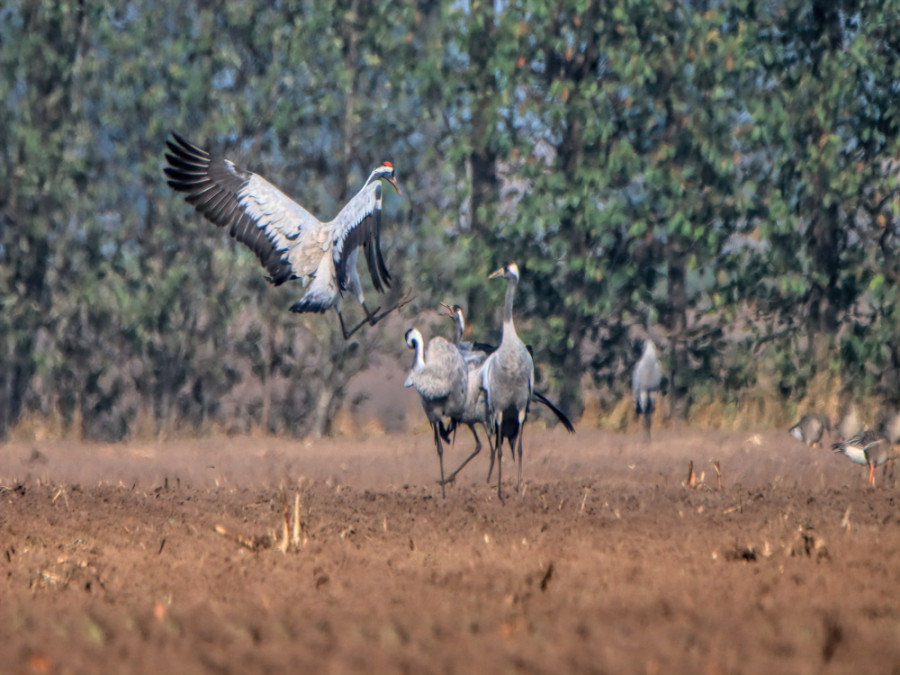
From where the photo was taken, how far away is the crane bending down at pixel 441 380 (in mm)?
10492

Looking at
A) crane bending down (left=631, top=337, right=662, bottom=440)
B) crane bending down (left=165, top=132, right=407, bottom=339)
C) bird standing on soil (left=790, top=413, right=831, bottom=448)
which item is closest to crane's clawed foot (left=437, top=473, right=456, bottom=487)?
crane bending down (left=165, top=132, right=407, bottom=339)

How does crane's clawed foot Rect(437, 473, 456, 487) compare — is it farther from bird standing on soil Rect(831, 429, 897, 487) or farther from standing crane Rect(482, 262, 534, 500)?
bird standing on soil Rect(831, 429, 897, 487)

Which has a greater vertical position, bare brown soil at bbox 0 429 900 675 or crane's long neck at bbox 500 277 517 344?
crane's long neck at bbox 500 277 517 344

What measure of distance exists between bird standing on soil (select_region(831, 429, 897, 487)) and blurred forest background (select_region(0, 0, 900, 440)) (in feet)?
13.5

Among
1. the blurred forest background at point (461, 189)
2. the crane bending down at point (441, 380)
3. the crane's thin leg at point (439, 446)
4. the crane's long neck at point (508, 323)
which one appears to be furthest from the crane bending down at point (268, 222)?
the blurred forest background at point (461, 189)

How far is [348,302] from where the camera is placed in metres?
15.8

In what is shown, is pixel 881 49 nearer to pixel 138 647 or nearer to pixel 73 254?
pixel 73 254

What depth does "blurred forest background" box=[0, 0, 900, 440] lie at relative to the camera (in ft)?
50.0

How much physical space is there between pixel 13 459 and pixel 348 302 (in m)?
4.55

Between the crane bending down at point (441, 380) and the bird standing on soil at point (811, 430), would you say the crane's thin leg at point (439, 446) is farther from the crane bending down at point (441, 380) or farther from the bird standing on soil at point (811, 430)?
the bird standing on soil at point (811, 430)

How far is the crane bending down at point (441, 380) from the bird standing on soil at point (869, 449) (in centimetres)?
304

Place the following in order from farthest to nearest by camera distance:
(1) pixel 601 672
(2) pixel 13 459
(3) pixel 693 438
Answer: (3) pixel 693 438 < (2) pixel 13 459 < (1) pixel 601 672

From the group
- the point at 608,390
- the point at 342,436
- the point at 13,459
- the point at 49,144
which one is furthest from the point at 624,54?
the point at 13,459

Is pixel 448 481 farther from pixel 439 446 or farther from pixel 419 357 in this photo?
pixel 419 357
